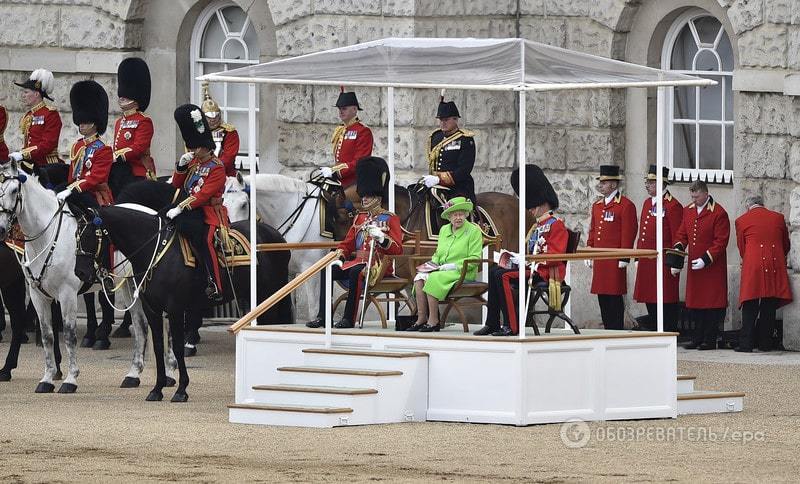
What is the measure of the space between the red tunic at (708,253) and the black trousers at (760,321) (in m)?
0.30

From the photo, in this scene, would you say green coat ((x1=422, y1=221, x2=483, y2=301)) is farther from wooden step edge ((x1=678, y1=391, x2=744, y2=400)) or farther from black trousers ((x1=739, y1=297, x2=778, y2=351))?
black trousers ((x1=739, y1=297, x2=778, y2=351))

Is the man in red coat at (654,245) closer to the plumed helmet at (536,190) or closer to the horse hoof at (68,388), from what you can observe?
the plumed helmet at (536,190)

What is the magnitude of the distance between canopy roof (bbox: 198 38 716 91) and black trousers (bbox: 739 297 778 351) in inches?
187

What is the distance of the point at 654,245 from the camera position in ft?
64.2

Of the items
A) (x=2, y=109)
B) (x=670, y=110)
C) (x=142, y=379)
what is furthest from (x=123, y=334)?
(x=670, y=110)

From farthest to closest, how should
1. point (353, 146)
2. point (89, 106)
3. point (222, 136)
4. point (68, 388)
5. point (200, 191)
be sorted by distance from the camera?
point (222, 136) < point (353, 146) < point (89, 106) < point (68, 388) < point (200, 191)

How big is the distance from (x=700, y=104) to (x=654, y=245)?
5.29 ft

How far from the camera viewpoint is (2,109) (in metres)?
20.3

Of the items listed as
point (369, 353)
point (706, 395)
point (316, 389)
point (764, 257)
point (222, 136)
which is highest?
point (222, 136)

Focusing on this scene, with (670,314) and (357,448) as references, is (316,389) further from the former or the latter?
(670,314)

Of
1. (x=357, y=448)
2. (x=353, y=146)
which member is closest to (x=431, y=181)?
(x=353, y=146)

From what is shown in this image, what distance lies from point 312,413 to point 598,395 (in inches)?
74.8

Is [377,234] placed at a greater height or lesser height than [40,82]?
lesser

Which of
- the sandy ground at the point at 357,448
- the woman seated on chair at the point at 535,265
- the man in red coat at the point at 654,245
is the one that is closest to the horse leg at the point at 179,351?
the sandy ground at the point at 357,448
